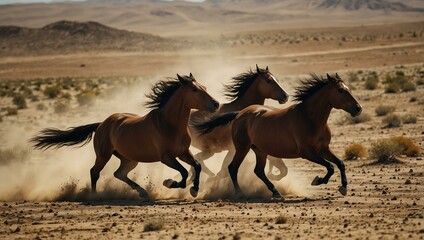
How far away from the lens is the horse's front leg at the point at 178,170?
40.9ft

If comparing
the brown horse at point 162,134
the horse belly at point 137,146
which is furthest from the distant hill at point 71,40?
the horse belly at point 137,146

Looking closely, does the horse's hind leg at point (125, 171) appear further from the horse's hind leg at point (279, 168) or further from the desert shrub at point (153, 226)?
the desert shrub at point (153, 226)

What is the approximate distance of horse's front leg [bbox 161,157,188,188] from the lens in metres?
12.5

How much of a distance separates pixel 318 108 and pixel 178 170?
240 cm

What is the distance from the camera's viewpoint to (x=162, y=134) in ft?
42.4

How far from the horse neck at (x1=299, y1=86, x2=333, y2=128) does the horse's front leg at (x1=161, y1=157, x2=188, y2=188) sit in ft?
6.97

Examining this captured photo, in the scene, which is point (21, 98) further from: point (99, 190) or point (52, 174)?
point (99, 190)

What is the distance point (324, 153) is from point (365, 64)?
148 feet

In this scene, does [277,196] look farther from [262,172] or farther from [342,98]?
[342,98]

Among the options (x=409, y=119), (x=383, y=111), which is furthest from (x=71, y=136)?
(x=383, y=111)

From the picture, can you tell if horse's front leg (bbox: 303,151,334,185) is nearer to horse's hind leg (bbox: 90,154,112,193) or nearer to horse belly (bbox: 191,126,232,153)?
horse belly (bbox: 191,126,232,153)

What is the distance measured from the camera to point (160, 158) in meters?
13.0

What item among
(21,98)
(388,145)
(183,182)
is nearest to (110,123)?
(183,182)

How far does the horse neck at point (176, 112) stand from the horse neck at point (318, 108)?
1868 millimetres
